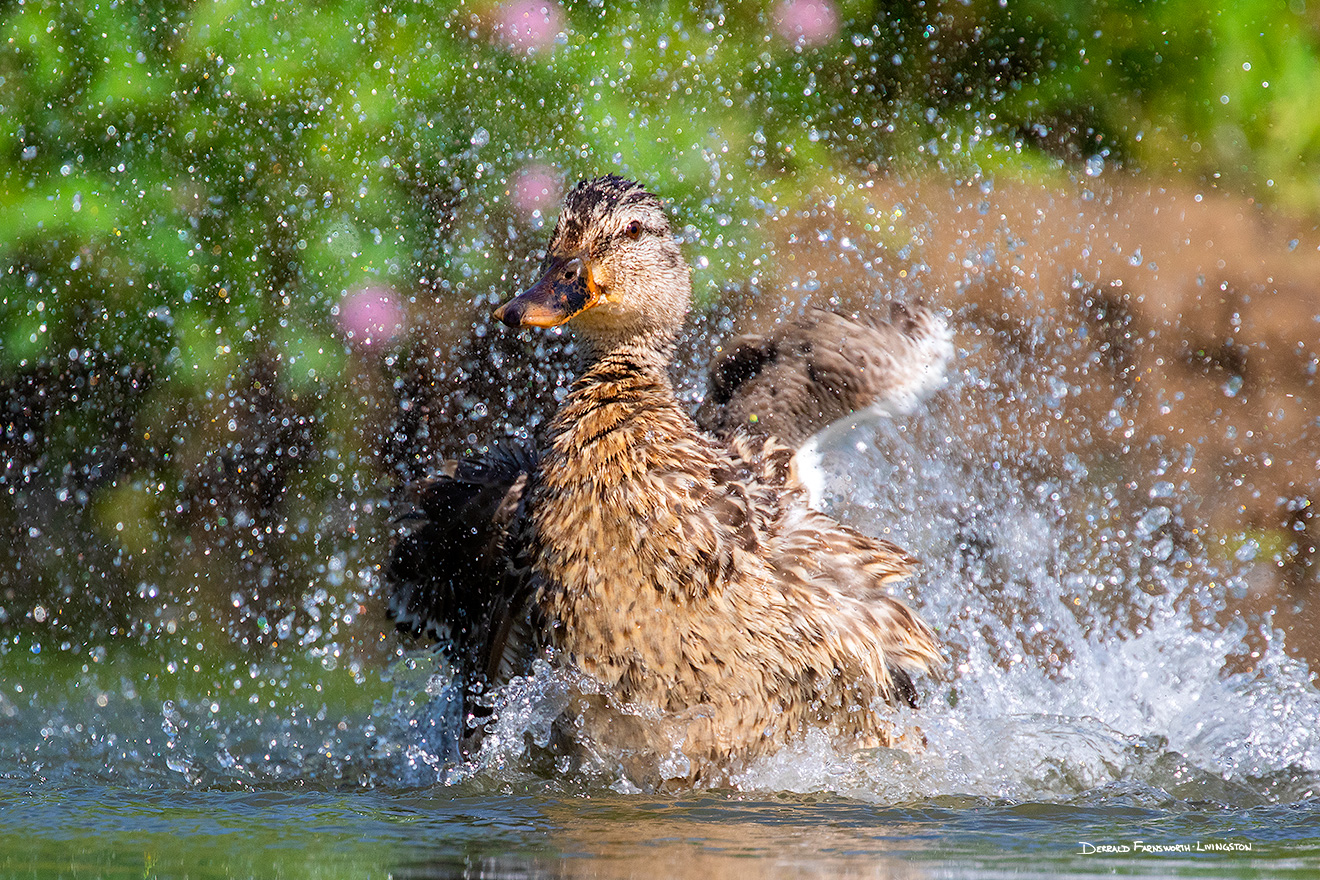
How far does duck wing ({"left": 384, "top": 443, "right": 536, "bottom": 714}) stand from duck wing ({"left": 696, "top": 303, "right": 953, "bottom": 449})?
0.86 metres

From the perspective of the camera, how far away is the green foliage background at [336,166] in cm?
635

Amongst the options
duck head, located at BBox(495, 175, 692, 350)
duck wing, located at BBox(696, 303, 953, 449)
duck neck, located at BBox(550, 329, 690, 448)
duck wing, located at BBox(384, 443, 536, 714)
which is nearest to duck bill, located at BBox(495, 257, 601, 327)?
duck head, located at BBox(495, 175, 692, 350)

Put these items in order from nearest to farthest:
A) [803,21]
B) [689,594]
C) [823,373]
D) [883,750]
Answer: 1. [689,594]
2. [883,750]
3. [823,373]
4. [803,21]

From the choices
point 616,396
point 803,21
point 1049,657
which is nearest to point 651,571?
point 616,396

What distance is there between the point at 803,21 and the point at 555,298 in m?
3.45

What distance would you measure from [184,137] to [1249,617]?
5388mm

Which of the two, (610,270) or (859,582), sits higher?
(610,270)

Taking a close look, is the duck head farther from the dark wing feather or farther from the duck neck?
the dark wing feather

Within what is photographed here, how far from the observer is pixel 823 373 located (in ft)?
17.3

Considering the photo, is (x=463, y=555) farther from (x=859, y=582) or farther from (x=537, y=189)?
(x=537, y=189)

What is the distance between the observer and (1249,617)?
676 cm

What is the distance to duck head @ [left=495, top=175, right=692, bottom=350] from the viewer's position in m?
4.16

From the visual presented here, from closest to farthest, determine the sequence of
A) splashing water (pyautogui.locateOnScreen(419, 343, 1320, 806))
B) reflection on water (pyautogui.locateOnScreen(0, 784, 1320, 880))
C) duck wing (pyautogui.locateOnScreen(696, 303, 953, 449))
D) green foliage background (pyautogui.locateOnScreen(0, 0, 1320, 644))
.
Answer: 1. reflection on water (pyautogui.locateOnScreen(0, 784, 1320, 880))
2. splashing water (pyautogui.locateOnScreen(419, 343, 1320, 806))
3. duck wing (pyautogui.locateOnScreen(696, 303, 953, 449))
4. green foliage background (pyautogui.locateOnScreen(0, 0, 1320, 644))

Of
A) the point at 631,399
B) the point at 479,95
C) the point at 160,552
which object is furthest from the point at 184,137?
the point at 631,399
